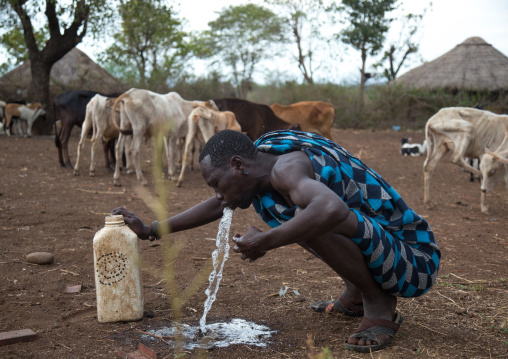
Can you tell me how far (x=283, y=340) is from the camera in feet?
8.20

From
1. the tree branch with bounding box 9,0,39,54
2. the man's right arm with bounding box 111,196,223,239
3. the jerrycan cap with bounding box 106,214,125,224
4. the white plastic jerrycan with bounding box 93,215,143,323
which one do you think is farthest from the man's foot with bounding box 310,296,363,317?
the tree branch with bounding box 9,0,39,54

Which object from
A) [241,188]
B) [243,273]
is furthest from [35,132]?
[241,188]

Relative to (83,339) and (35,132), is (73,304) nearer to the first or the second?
(83,339)

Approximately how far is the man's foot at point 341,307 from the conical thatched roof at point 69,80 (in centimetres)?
1520

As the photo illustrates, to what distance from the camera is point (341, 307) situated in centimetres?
282

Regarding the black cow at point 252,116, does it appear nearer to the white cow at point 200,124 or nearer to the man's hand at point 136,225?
the white cow at point 200,124

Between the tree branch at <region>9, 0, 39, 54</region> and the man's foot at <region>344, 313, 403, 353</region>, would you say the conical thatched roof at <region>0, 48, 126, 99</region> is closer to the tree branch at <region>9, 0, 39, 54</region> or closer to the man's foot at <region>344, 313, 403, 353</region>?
the tree branch at <region>9, 0, 39, 54</region>

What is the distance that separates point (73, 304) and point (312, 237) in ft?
5.37

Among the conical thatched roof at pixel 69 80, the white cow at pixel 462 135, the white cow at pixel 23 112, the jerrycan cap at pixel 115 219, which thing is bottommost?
the jerrycan cap at pixel 115 219

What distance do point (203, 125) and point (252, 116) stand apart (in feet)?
7.87

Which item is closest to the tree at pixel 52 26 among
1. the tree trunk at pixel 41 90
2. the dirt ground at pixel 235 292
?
the tree trunk at pixel 41 90

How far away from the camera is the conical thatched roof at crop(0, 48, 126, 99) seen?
1633 centimetres

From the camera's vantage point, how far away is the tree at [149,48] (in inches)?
759

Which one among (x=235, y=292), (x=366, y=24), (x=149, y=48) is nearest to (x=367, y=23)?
(x=366, y=24)
